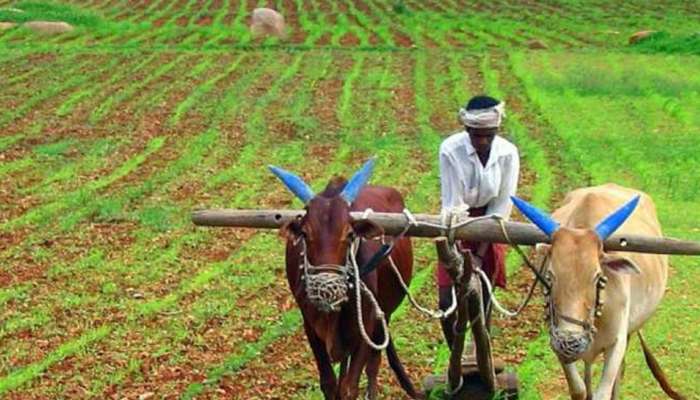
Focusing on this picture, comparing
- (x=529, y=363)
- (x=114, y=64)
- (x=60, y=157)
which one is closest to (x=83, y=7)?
(x=114, y=64)

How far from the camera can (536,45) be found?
3194 centimetres

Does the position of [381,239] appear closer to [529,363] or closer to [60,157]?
[529,363]

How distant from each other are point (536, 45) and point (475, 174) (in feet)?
82.1

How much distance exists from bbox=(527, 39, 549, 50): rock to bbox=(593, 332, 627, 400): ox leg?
2519 centimetres

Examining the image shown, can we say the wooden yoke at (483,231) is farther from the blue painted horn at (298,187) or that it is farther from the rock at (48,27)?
the rock at (48,27)

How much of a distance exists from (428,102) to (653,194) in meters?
7.88

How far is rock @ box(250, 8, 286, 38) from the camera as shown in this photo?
3384cm

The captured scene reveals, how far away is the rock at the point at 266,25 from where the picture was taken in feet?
111

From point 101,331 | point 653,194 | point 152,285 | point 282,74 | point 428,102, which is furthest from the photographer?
point 282,74

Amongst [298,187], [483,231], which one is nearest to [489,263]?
[483,231]

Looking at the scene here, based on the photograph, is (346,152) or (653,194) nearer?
(653,194)

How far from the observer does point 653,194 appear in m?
15.2

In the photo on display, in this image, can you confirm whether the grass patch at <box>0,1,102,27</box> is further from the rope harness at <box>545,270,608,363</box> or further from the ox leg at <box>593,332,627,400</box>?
the rope harness at <box>545,270,608,363</box>

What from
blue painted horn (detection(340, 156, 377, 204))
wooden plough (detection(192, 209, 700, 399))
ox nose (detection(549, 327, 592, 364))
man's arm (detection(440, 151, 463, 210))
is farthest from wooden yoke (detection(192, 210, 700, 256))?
man's arm (detection(440, 151, 463, 210))
